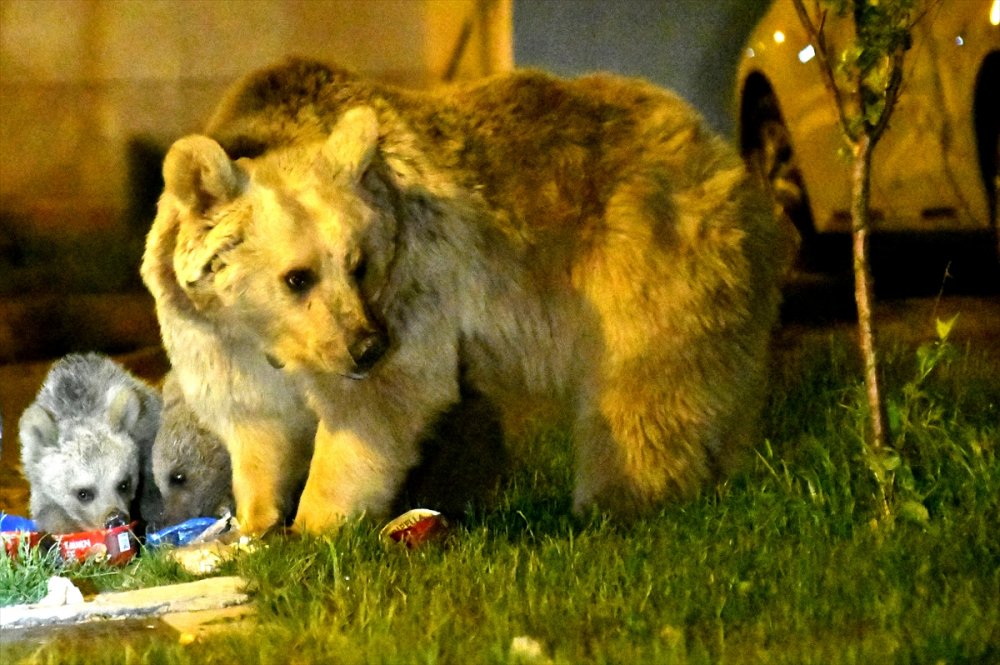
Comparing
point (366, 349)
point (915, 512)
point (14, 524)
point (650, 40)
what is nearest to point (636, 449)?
point (915, 512)

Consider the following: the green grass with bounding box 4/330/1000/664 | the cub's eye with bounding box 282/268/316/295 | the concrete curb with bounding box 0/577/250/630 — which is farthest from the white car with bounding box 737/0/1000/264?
the concrete curb with bounding box 0/577/250/630

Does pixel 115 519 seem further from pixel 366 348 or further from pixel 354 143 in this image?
pixel 354 143

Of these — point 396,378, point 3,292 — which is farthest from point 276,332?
point 3,292

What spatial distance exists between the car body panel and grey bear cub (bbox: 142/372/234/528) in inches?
114

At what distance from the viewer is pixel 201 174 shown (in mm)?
3924

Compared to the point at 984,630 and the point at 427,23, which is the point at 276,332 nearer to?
the point at 984,630

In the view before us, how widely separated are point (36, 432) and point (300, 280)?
1.87 meters

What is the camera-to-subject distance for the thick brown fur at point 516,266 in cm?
408

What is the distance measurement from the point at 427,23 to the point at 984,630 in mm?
6828

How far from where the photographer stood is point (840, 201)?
24.6ft

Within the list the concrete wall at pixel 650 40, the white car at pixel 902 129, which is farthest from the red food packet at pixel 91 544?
the concrete wall at pixel 650 40

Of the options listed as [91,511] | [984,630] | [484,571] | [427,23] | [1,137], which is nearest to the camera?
[984,630]

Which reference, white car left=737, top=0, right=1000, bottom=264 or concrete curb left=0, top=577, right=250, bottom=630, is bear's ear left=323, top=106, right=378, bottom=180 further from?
white car left=737, top=0, right=1000, bottom=264

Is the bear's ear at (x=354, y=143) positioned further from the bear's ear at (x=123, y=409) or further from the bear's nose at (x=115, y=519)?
the bear's ear at (x=123, y=409)
